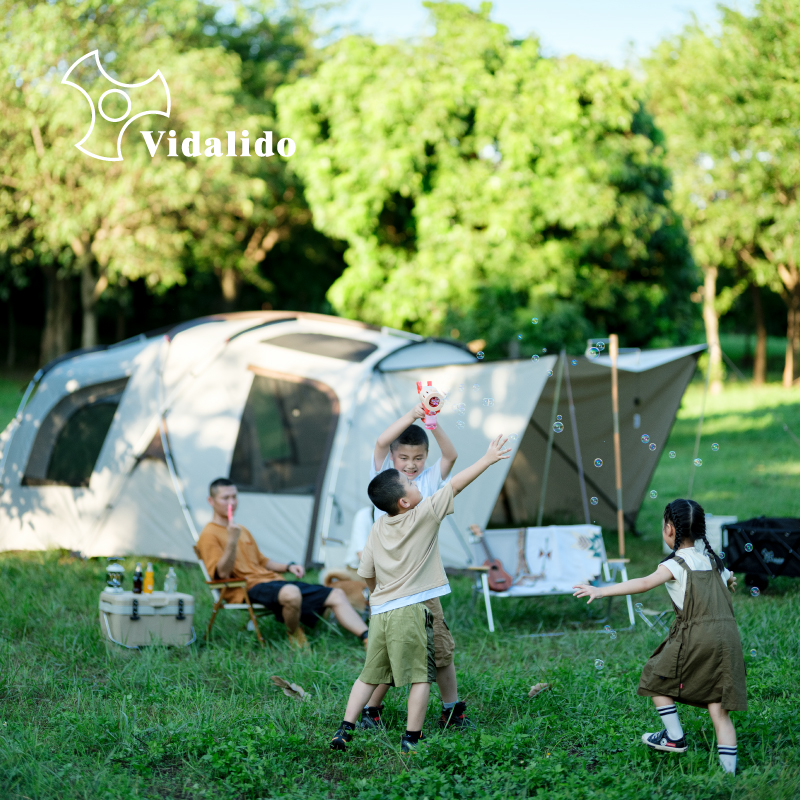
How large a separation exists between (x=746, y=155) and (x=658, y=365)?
13081 millimetres

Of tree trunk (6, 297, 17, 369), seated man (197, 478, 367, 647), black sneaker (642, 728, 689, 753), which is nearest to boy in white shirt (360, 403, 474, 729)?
black sneaker (642, 728, 689, 753)

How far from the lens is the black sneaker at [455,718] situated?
3.60 meters

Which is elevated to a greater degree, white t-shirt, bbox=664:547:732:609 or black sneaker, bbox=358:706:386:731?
white t-shirt, bbox=664:547:732:609

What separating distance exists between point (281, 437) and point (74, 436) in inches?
74.2

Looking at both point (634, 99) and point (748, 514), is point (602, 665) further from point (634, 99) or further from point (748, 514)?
point (634, 99)

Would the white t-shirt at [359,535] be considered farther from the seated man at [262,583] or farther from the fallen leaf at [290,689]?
the fallen leaf at [290,689]

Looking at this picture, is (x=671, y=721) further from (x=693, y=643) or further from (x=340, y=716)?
(x=340, y=716)

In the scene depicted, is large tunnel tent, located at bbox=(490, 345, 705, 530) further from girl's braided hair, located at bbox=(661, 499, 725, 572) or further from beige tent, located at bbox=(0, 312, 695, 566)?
girl's braided hair, located at bbox=(661, 499, 725, 572)

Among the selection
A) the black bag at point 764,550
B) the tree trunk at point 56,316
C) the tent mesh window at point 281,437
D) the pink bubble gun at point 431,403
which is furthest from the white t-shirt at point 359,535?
the tree trunk at point 56,316

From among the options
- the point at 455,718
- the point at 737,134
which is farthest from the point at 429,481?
the point at 737,134

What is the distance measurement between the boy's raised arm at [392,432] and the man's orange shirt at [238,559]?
1.66 metres

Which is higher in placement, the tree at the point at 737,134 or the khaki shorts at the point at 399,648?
the tree at the point at 737,134

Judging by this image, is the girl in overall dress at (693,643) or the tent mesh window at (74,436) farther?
the tent mesh window at (74,436)

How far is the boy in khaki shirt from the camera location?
328 cm
